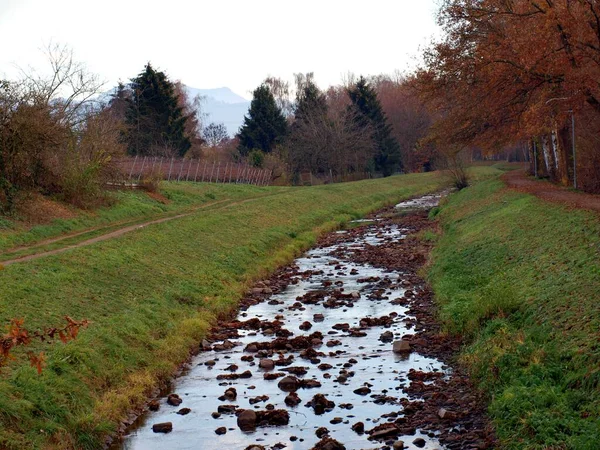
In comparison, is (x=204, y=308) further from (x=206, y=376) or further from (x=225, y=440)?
(x=225, y=440)

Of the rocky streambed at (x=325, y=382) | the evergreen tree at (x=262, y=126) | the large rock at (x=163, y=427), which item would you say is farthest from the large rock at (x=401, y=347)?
the evergreen tree at (x=262, y=126)

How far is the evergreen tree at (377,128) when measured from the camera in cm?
8250

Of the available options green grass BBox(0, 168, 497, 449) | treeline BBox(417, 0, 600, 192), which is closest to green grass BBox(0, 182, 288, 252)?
green grass BBox(0, 168, 497, 449)

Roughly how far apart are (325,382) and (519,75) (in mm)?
18998

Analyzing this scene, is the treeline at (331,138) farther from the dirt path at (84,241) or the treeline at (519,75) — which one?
the dirt path at (84,241)

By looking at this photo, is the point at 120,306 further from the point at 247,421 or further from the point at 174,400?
the point at 247,421

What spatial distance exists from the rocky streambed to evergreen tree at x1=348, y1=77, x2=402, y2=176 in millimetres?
61084

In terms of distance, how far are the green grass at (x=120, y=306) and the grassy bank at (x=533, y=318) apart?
5.68m

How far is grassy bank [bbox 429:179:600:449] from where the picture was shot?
948 centimetres

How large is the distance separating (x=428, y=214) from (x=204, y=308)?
2574 centimetres

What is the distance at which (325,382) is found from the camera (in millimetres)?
13039

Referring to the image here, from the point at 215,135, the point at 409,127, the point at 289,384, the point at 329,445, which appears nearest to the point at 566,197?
the point at 289,384

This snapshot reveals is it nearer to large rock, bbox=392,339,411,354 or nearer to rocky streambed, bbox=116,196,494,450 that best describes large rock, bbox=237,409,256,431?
rocky streambed, bbox=116,196,494,450

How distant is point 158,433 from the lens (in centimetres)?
1097
